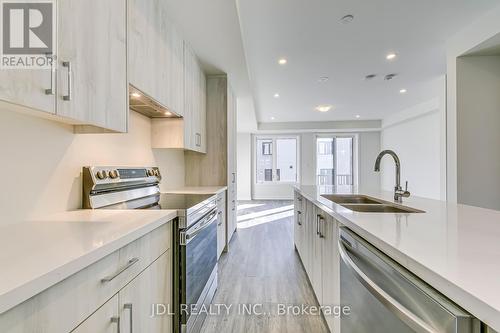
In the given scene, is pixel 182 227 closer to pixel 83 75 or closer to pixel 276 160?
pixel 83 75

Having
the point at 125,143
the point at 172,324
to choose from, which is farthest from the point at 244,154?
the point at 172,324

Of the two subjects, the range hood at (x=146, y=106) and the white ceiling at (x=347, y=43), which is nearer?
the range hood at (x=146, y=106)

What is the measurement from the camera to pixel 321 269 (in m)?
1.74

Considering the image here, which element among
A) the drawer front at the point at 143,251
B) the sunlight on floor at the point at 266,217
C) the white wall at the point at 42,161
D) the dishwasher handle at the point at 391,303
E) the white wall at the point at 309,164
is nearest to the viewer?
the dishwasher handle at the point at 391,303

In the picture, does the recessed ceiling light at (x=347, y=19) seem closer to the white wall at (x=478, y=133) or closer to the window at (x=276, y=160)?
the white wall at (x=478, y=133)

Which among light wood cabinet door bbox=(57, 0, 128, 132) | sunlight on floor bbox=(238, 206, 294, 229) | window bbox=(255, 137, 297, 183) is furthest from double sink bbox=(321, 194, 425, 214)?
window bbox=(255, 137, 297, 183)

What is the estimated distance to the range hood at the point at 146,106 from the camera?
65.4 inches

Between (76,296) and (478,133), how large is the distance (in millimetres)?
4093

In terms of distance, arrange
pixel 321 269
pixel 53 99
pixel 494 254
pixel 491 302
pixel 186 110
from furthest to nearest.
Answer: pixel 186 110, pixel 321 269, pixel 53 99, pixel 494 254, pixel 491 302

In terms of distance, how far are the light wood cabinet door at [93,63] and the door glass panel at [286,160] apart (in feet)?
25.5

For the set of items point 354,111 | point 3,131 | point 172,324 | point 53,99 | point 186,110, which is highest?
point 354,111

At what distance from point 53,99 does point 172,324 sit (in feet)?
4.20

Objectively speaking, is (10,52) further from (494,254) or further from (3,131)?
(494,254)

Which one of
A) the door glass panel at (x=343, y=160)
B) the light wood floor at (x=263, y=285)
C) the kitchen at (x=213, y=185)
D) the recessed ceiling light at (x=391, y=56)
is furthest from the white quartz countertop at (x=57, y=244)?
the door glass panel at (x=343, y=160)
